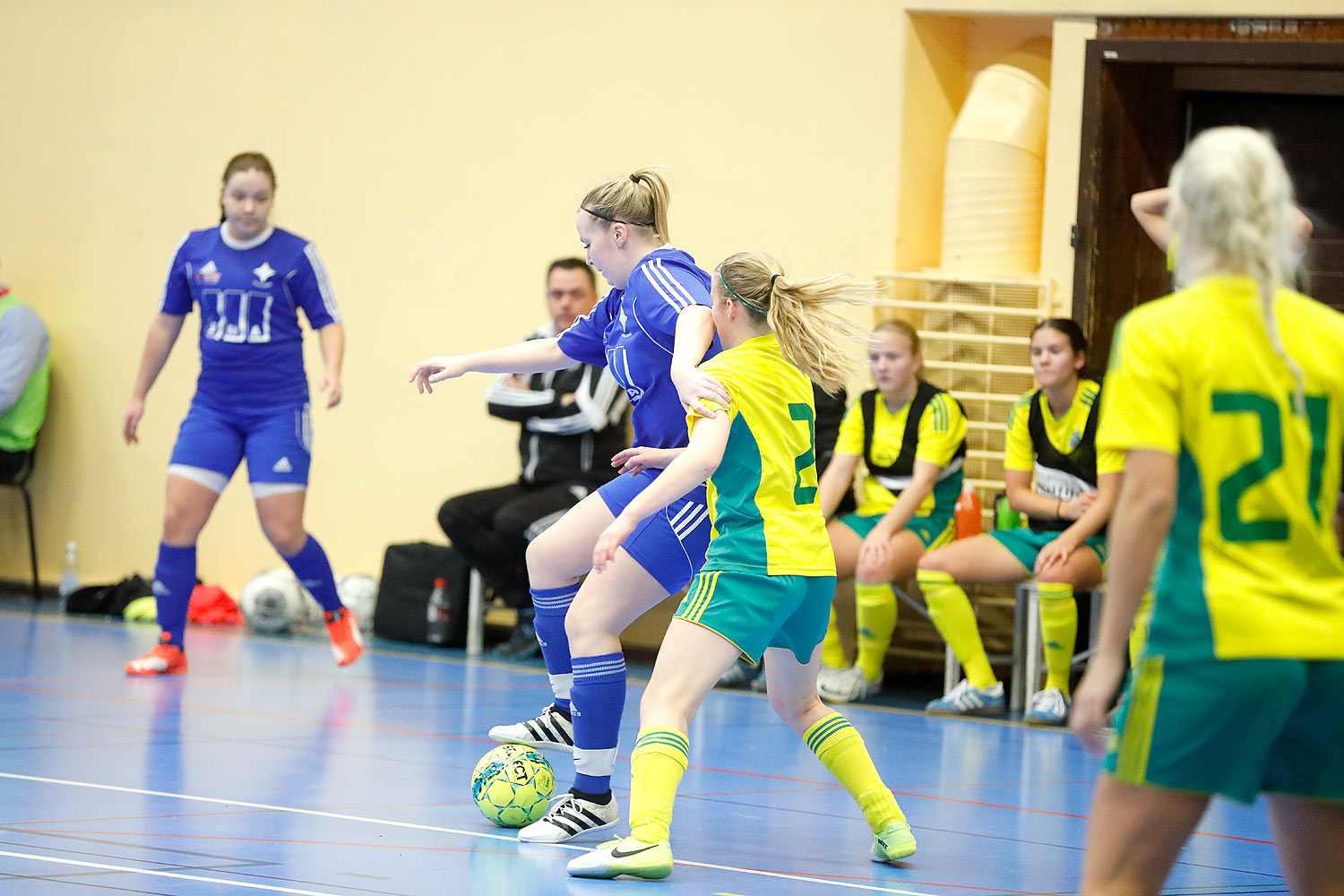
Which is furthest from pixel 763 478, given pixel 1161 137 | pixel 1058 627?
Result: pixel 1161 137

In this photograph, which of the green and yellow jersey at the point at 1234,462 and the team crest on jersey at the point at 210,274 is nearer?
the green and yellow jersey at the point at 1234,462

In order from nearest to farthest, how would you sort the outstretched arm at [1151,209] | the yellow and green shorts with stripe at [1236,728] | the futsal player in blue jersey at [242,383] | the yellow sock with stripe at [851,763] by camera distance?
1. the yellow and green shorts with stripe at [1236,728]
2. the outstretched arm at [1151,209]
3. the yellow sock with stripe at [851,763]
4. the futsal player in blue jersey at [242,383]

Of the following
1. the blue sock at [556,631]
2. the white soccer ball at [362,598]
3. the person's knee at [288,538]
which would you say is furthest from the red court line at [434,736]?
the white soccer ball at [362,598]

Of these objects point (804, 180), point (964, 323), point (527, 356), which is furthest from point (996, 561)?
point (527, 356)

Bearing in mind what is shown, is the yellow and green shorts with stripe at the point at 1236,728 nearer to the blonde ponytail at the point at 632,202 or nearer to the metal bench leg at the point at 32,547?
the blonde ponytail at the point at 632,202

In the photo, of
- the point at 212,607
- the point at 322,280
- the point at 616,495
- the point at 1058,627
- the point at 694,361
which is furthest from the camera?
the point at 212,607

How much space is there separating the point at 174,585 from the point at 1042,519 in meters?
3.71

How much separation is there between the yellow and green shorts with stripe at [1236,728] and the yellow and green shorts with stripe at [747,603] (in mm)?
1373

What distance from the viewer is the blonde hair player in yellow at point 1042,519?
22.3ft

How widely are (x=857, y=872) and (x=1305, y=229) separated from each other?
1788 millimetres

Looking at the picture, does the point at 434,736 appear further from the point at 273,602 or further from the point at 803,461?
the point at 273,602

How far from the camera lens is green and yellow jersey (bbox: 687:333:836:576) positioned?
3594 mm

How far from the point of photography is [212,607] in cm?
904

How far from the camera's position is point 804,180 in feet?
26.7
